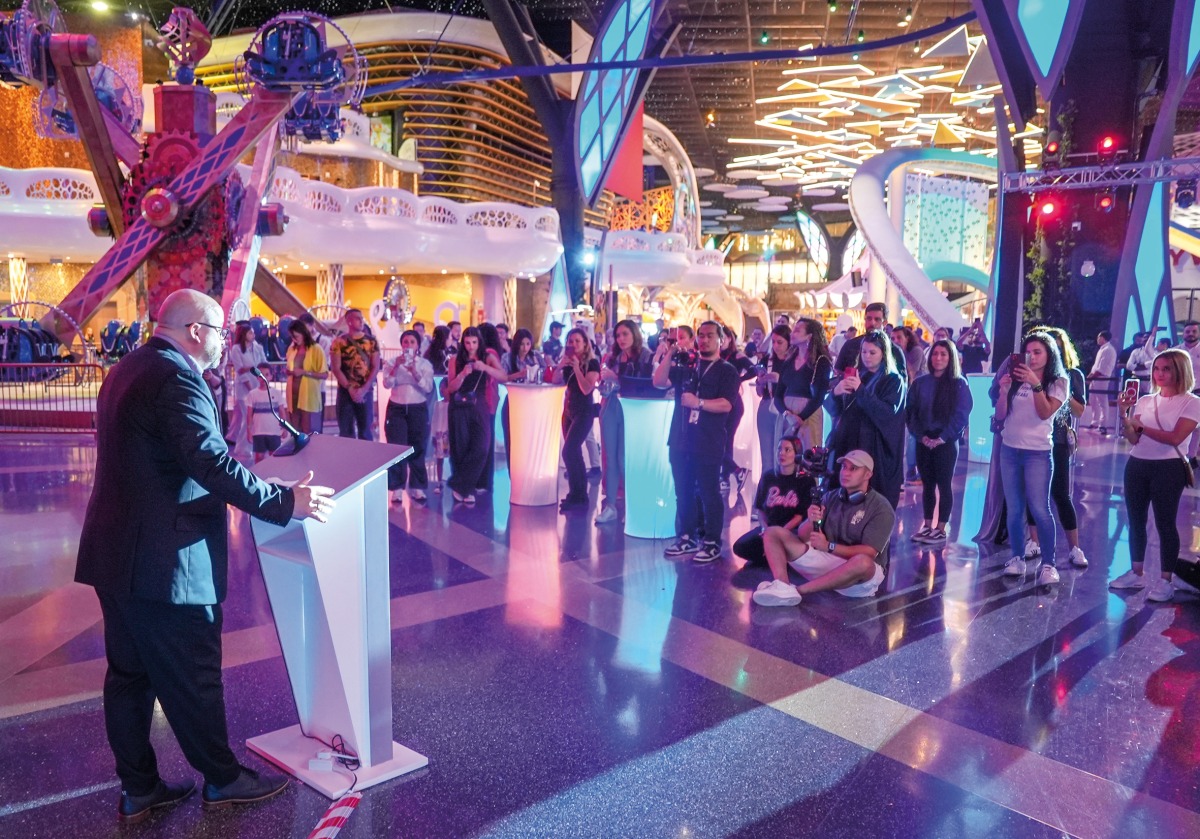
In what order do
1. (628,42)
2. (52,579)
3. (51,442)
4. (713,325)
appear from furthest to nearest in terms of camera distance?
(628,42)
(51,442)
(713,325)
(52,579)

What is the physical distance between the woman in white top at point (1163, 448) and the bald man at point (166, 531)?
4.39m

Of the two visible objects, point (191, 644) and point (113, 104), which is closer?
point (191, 644)

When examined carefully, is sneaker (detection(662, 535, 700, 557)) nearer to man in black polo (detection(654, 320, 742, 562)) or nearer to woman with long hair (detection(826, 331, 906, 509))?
man in black polo (detection(654, 320, 742, 562))

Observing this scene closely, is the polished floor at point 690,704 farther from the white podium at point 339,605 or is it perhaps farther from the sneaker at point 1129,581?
the white podium at point 339,605

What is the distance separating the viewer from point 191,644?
8.09 feet

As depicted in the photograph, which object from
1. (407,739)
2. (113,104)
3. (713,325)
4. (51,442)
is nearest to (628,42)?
(113,104)

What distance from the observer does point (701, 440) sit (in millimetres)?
5602

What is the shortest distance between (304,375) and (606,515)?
3196 millimetres

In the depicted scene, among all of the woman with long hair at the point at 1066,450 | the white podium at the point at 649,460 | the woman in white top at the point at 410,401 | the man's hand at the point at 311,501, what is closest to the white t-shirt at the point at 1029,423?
the woman with long hair at the point at 1066,450

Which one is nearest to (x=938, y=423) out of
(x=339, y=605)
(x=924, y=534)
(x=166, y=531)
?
(x=924, y=534)

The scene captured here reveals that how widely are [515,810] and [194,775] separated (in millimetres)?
1059

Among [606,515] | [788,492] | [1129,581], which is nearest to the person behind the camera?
[1129,581]

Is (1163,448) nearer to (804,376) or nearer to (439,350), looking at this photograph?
(804,376)

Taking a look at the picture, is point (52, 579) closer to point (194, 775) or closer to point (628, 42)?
point (194, 775)
